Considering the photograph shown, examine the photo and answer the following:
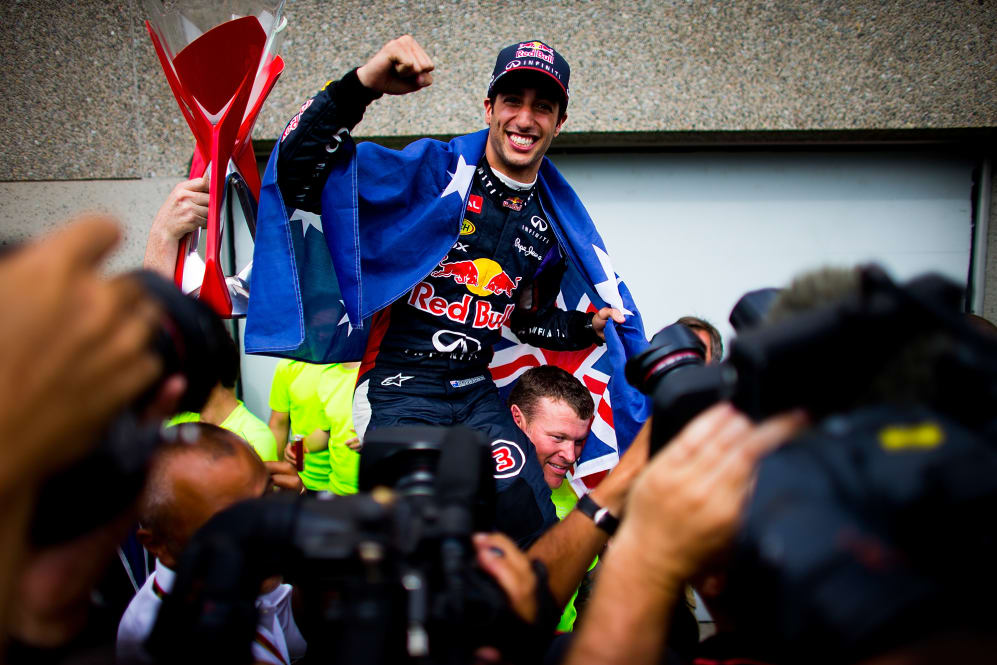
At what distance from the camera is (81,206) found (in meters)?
2.88

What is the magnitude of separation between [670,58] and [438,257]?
5.08 feet

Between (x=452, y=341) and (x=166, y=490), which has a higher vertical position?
(x=452, y=341)

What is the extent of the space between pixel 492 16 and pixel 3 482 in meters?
2.73

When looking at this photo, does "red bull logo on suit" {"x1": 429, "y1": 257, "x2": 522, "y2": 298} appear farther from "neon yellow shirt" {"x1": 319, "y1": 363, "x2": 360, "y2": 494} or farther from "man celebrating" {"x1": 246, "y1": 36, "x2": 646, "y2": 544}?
"neon yellow shirt" {"x1": 319, "y1": 363, "x2": 360, "y2": 494}

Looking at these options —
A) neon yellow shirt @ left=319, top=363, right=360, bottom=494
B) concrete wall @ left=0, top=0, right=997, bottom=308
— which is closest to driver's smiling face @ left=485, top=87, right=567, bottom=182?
concrete wall @ left=0, top=0, right=997, bottom=308

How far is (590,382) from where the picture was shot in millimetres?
2492

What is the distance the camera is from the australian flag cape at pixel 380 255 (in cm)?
186

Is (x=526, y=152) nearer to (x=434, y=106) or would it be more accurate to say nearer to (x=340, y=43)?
(x=434, y=106)

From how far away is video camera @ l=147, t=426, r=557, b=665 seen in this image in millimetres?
652

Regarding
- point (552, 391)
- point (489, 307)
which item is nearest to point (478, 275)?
point (489, 307)

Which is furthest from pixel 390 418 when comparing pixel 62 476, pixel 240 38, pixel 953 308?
pixel 953 308

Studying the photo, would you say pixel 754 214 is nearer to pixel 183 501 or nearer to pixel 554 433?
pixel 554 433

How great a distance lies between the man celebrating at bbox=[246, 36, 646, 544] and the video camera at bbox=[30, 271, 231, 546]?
3.74ft

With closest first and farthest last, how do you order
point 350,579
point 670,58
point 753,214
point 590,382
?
point 350,579 < point 590,382 < point 670,58 < point 753,214
